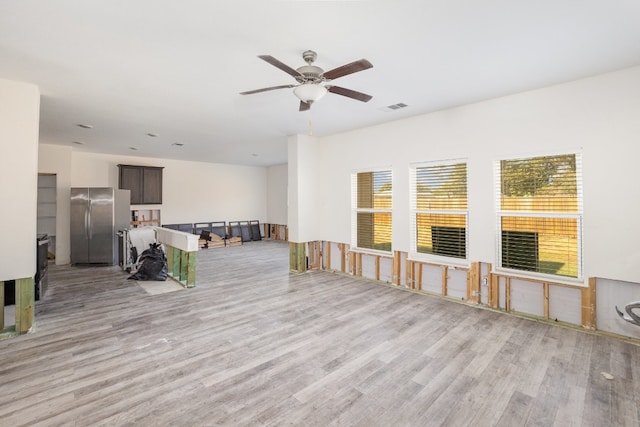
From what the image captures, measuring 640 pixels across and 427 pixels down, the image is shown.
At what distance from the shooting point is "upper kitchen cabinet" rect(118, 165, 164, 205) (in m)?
8.50

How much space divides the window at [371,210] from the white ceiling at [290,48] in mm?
1399

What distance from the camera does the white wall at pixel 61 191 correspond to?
7.04 metres

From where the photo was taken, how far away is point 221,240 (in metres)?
10.2

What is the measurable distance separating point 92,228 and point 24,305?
4.04 m

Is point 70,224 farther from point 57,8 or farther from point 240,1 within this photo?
point 240,1

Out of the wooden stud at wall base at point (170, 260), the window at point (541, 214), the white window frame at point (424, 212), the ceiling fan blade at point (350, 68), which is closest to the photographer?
the ceiling fan blade at point (350, 68)

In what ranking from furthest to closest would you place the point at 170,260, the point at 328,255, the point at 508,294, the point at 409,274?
the point at 328,255
the point at 170,260
the point at 409,274
the point at 508,294

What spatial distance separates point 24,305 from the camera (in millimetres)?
3467

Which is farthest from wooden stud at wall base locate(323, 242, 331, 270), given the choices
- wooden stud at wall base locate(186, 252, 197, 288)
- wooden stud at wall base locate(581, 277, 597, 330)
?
wooden stud at wall base locate(581, 277, 597, 330)

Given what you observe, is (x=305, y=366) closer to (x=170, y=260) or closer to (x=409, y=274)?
(x=409, y=274)

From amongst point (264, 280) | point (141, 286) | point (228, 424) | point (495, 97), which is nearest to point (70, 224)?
point (141, 286)

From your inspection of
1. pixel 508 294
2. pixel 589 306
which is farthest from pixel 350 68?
pixel 589 306

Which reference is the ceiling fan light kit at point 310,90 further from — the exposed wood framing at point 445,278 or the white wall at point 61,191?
the white wall at point 61,191

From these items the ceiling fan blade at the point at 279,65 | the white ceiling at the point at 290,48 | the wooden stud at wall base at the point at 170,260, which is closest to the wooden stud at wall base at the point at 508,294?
the white ceiling at the point at 290,48
